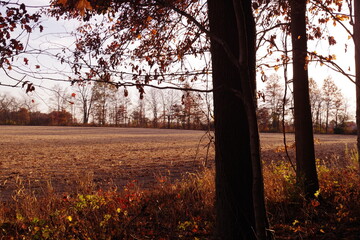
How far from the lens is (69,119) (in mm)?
59094

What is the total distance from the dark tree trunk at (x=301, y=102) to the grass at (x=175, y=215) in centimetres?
40

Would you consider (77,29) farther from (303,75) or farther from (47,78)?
(303,75)

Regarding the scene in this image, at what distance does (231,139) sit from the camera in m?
2.99

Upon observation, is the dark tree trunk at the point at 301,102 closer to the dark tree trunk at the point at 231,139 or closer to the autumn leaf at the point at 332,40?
the autumn leaf at the point at 332,40

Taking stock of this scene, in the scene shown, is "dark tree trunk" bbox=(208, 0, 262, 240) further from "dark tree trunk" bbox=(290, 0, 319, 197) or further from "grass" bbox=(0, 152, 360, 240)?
"dark tree trunk" bbox=(290, 0, 319, 197)

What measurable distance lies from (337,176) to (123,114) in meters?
59.4

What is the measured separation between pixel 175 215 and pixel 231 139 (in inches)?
90.7

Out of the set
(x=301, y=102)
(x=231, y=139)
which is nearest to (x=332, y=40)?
(x=301, y=102)

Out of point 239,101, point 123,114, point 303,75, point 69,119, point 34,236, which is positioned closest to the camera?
point 239,101

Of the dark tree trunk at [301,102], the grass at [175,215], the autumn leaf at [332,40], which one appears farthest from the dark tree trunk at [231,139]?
the autumn leaf at [332,40]

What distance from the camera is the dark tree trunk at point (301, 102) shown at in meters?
5.30

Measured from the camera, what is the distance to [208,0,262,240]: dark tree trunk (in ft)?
9.82

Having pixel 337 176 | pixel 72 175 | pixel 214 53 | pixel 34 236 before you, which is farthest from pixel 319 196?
pixel 72 175

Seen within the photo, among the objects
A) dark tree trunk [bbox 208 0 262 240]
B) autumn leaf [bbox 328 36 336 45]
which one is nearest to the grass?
dark tree trunk [bbox 208 0 262 240]
